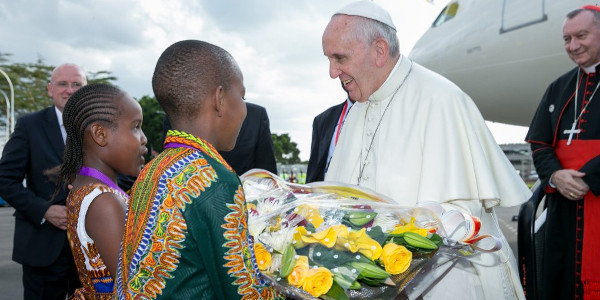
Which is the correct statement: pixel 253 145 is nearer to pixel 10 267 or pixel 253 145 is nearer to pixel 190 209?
pixel 190 209

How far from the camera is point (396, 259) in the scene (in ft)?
5.05

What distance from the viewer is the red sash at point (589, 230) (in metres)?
3.34

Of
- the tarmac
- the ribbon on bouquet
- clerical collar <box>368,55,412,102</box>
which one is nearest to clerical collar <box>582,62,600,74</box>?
clerical collar <box>368,55,412,102</box>

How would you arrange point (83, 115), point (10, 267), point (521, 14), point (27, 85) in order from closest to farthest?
point (83, 115)
point (521, 14)
point (10, 267)
point (27, 85)

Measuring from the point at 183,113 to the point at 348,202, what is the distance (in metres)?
0.58

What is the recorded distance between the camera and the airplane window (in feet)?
30.1

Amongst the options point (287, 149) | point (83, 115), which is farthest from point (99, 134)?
point (287, 149)

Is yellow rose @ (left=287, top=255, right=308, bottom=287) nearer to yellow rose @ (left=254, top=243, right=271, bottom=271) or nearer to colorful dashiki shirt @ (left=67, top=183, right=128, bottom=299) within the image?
yellow rose @ (left=254, top=243, right=271, bottom=271)

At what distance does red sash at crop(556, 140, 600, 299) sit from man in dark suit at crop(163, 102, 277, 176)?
2236 millimetres

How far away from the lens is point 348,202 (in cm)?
168

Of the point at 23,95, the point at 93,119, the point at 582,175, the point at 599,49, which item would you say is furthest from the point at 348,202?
the point at 23,95

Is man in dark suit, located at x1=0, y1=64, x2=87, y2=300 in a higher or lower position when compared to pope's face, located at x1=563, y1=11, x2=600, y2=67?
lower

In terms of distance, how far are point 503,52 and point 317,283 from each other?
6.67 metres

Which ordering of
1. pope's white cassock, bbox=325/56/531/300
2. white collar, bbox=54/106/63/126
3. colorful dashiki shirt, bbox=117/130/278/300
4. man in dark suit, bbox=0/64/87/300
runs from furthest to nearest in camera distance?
1. white collar, bbox=54/106/63/126
2. man in dark suit, bbox=0/64/87/300
3. pope's white cassock, bbox=325/56/531/300
4. colorful dashiki shirt, bbox=117/130/278/300
